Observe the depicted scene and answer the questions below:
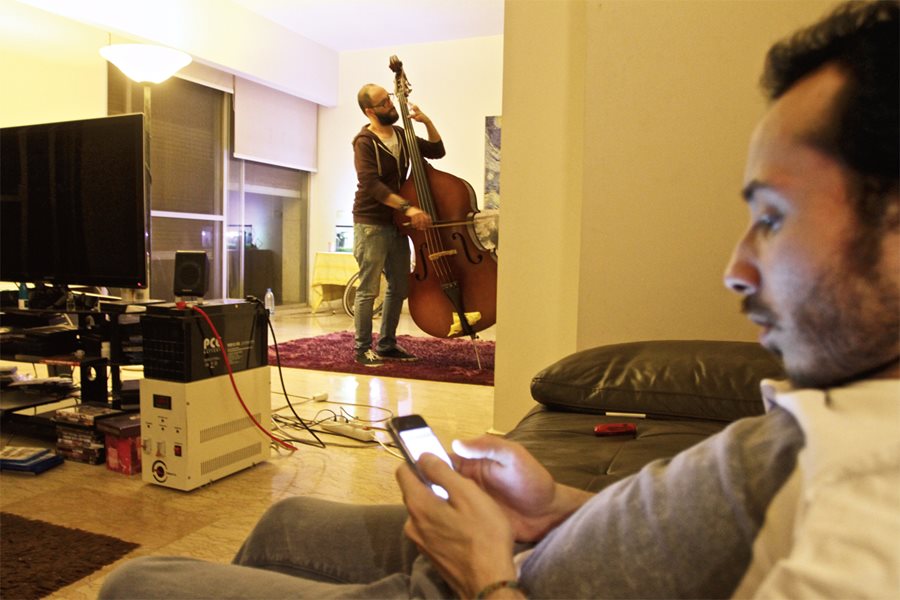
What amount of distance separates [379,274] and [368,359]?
49 centimetres

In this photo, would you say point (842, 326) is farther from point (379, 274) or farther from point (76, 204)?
point (379, 274)

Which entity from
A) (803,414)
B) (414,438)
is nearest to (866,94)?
(803,414)

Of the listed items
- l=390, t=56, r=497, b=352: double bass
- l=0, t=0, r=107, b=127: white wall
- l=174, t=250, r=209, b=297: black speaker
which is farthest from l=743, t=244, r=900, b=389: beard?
l=0, t=0, r=107, b=127: white wall

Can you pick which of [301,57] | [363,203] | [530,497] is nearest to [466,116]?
[301,57]

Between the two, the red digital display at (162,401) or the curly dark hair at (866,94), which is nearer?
the curly dark hair at (866,94)

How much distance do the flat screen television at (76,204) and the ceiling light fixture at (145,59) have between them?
1473 mm

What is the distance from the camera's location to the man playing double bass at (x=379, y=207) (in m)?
3.50

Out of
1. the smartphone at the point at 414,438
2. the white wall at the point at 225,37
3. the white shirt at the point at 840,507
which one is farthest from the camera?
the white wall at the point at 225,37

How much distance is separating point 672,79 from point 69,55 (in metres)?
4.17

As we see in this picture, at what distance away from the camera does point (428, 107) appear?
6559 mm

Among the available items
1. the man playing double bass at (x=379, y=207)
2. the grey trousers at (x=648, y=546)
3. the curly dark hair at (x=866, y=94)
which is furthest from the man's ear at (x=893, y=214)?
the man playing double bass at (x=379, y=207)

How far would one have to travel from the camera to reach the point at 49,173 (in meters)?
2.30

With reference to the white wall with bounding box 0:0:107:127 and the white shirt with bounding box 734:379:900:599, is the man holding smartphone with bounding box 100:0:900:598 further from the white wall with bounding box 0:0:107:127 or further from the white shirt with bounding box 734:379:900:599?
the white wall with bounding box 0:0:107:127

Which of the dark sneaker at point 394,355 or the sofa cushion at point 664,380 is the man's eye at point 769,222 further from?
the dark sneaker at point 394,355
